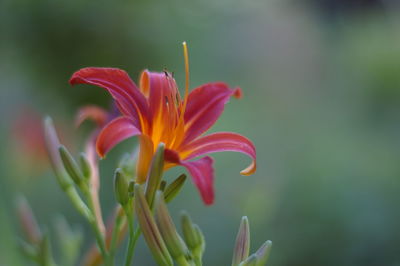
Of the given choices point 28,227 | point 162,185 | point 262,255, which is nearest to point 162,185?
point 162,185

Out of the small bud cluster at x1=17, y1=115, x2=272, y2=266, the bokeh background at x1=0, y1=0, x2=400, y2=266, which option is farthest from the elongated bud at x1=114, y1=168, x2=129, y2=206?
the bokeh background at x1=0, y1=0, x2=400, y2=266

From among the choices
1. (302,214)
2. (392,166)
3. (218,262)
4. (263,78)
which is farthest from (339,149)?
Result: (263,78)

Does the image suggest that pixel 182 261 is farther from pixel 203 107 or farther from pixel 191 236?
pixel 203 107

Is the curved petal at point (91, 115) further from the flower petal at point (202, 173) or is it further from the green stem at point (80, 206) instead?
the flower petal at point (202, 173)

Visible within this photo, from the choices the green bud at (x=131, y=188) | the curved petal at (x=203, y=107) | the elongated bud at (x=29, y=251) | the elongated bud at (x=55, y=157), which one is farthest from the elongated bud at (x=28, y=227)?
the curved petal at (x=203, y=107)

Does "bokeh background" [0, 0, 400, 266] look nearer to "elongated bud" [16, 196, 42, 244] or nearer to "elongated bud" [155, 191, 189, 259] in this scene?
"elongated bud" [16, 196, 42, 244]

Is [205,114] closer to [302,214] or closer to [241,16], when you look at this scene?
[302,214]
